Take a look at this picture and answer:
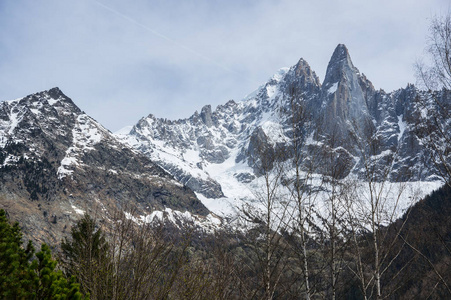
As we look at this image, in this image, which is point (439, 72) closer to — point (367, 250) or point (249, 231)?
point (367, 250)

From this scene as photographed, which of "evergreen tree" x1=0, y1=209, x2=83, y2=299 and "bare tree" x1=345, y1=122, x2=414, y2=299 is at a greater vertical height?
"bare tree" x1=345, y1=122, x2=414, y2=299

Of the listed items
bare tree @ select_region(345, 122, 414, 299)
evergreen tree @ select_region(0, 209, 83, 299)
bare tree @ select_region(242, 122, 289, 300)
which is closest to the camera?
evergreen tree @ select_region(0, 209, 83, 299)

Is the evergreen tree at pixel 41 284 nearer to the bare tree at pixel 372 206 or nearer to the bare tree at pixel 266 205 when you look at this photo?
the bare tree at pixel 266 205

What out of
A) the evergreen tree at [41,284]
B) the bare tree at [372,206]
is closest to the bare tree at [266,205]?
the bare tree at [372,206]

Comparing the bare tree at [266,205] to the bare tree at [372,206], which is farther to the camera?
the bare tree at [372,206]

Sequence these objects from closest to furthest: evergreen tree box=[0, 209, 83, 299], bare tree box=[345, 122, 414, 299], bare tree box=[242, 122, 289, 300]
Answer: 1. evergreen tree box=[0, 209, 83, 299]
2. bare tree box=[242, 122, 289, 300]
3. bare tree box=[345, 122, 414, 299]

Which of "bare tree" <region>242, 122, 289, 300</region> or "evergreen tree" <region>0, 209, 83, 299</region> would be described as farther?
"bare tree" <region>242, 122, 289, 300</region>

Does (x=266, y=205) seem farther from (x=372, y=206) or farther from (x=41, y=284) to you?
(x=41, y=284)

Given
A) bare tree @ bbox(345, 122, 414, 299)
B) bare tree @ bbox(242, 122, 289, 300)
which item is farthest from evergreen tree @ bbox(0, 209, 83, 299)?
bare tree @ bbox(345, 122, 414, 299)

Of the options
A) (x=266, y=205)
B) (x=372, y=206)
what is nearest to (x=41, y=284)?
(x=266, y=205)

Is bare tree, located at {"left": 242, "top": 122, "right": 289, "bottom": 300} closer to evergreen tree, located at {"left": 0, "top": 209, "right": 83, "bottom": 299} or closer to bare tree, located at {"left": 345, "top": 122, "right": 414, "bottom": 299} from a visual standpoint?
bare tree, located at {"left": 345, "top": 122, "right": 414, "bottom": 299}

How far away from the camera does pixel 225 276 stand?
28.0ft

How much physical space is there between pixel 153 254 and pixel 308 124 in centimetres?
636

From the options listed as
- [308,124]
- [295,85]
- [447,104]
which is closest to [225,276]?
[308,124]
